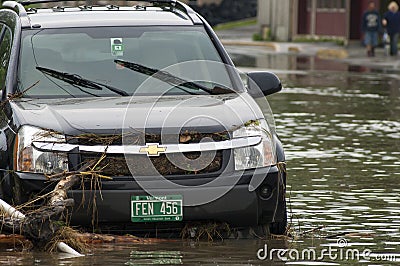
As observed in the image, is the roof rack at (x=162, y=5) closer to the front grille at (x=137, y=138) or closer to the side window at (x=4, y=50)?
the side window at (x=4, y=50)

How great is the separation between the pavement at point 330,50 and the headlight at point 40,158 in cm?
2591

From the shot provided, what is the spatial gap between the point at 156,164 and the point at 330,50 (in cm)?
3414

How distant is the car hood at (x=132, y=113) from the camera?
7.92 metres

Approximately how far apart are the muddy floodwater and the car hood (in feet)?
2.45

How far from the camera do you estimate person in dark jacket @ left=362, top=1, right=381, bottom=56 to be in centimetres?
4038

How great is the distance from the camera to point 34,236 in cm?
754

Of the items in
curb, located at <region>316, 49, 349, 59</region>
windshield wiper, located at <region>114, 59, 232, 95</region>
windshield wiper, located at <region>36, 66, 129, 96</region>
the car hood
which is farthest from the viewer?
curb, located at <region>316, 49, 349, 59</region>

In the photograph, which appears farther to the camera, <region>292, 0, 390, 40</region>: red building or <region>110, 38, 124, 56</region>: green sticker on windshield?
<region>292, 0, 390, 40</region>: red building

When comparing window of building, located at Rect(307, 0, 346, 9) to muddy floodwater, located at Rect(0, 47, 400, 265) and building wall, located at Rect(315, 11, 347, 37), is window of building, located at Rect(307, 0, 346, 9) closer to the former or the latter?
building wall, located at Rect(315, 11, 347, 37)

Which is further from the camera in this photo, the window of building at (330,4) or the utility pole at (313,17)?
the utility pole at (313,17)

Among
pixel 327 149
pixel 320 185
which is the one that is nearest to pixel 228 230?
pixel 320 185

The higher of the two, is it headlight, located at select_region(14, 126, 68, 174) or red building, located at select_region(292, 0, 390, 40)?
headlight, located at select_region(14, 126, 68, 174)

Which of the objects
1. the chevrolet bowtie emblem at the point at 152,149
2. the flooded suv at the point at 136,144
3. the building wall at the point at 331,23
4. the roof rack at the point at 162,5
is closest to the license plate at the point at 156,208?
the flooded suv at the point at 136,144

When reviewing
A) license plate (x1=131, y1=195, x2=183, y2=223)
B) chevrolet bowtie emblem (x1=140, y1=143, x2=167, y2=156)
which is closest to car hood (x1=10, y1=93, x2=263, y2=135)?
chevrolet bowtie emblem (x1=140, y1=143, x2=167, y2=156)
